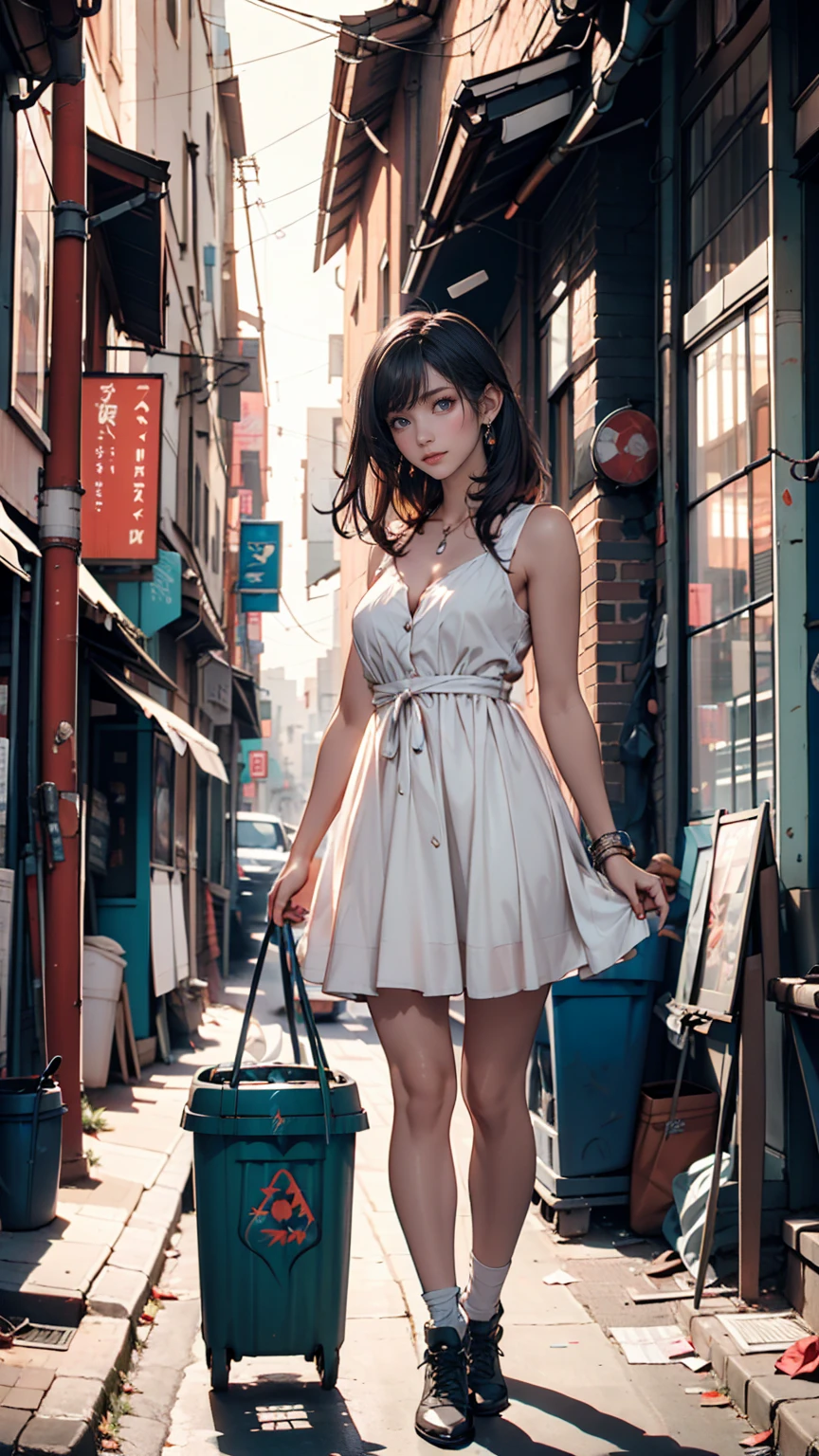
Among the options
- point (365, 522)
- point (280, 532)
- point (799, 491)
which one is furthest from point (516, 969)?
point (280, 532)

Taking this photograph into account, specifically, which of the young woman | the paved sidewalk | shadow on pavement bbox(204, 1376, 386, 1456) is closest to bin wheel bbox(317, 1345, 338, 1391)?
shadow on pavement bbox(204, 1376, 386, 1456)

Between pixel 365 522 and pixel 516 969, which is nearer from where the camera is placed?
pixel 516 969

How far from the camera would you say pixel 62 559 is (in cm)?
583

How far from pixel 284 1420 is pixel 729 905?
2.00m

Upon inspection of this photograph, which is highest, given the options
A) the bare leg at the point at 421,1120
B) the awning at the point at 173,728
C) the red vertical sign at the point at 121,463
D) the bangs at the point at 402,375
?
the red vertical sign at the point at 121,463

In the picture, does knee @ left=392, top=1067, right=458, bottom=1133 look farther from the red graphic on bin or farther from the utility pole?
the utility pole

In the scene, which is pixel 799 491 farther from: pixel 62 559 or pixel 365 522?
pixel 62 559

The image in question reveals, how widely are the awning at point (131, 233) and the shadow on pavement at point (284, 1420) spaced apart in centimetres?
574

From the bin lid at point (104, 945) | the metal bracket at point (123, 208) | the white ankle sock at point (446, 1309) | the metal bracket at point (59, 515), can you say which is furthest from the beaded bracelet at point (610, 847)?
the bin lid at point (104, 945)

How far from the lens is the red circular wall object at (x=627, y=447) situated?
20.7 ft

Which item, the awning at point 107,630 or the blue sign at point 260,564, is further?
the blue sign at point 260,564

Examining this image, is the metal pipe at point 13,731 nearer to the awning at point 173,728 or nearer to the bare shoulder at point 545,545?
the awning at point 173,728

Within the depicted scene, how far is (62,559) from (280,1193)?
3297 mm

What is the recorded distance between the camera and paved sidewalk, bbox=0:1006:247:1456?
3141mm
